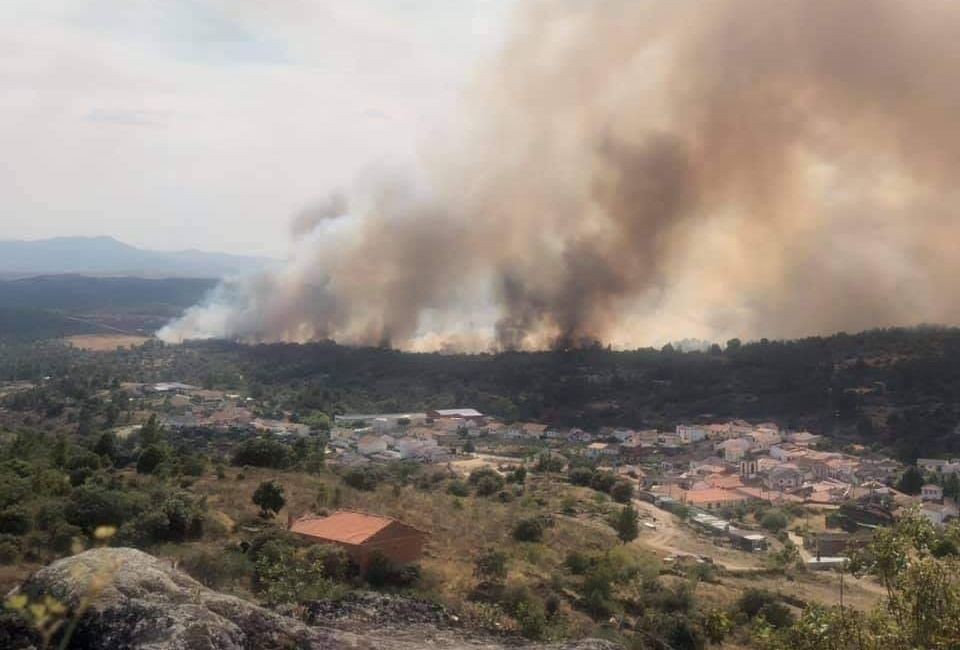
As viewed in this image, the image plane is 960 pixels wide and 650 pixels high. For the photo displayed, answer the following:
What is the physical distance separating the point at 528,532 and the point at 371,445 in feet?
61.3

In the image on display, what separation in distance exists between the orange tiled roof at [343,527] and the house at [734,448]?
88.1ft

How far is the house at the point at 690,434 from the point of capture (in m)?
43.1

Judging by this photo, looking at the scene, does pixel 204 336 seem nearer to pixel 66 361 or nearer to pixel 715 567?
pixel 66 361

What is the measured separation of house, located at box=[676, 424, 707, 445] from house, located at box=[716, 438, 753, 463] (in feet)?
6.71

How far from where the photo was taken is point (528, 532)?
19.2m

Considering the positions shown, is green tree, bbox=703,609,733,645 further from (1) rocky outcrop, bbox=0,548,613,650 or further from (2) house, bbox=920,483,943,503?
(2) house, bbox=920,483,943,503

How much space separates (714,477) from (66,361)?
58.0 m

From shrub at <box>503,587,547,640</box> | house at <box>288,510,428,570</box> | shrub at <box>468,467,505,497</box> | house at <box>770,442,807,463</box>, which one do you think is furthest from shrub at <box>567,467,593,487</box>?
shrub at <box>503,587,547,640</box>

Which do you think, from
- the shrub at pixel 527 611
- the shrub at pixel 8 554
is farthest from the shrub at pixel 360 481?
the shrub at pixel 8 554

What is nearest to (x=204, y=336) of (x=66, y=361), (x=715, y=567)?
(x=66, y=361)

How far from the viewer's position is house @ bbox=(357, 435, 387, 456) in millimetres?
36281

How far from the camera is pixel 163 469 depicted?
2070 centimetres

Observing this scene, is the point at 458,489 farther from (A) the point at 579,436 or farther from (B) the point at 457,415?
(B) the point at 457,415

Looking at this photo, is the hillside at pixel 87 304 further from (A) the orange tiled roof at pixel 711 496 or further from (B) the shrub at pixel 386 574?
(B) the shrub at pixel 386 574
